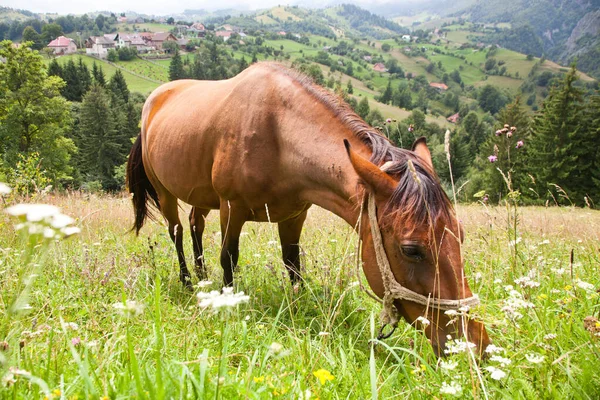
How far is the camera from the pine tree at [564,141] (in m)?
34.2

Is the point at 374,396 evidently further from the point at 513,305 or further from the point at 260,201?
the point at 260,201

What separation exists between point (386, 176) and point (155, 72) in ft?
385

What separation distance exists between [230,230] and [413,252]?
207cm

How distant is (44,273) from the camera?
3803 millimetres

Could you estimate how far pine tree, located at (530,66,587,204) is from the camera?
1345 inches

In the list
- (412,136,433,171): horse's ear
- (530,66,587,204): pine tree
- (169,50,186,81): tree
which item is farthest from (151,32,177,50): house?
(412,136,433,171): horse's ear

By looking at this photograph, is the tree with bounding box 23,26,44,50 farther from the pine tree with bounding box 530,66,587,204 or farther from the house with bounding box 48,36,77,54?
the pine tree with bounding box 530,66,587,204

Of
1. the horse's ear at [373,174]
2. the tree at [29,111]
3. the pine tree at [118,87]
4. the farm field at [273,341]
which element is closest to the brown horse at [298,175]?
the horse's ear at [373,174]

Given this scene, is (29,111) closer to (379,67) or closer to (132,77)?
(132,77)

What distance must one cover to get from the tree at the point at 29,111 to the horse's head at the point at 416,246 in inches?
1337

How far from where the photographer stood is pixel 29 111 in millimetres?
30688

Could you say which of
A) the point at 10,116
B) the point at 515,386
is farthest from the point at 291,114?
the point at 10,116

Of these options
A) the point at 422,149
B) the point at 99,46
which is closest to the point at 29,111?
the point at 422,149

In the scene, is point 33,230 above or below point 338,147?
above
